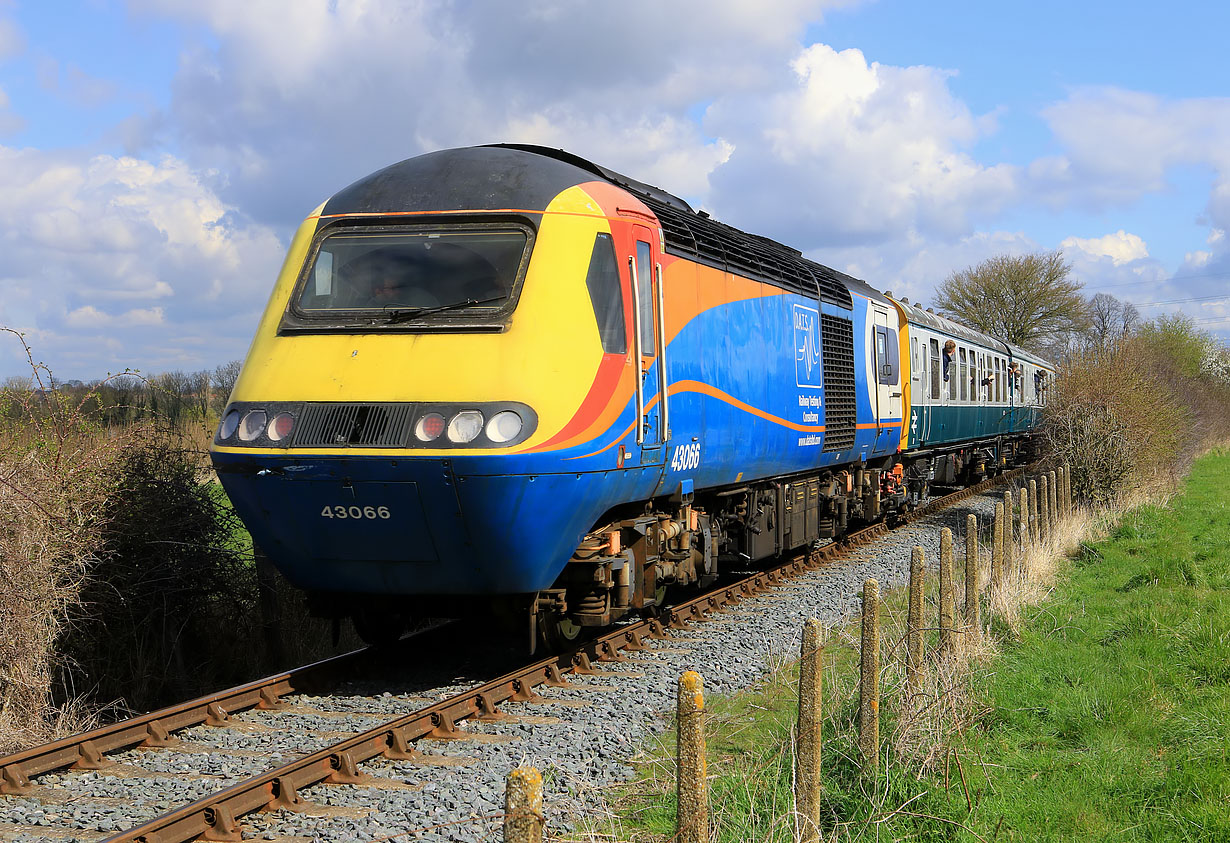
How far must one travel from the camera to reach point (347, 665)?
292 inches

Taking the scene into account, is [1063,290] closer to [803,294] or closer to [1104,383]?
[1104,383]

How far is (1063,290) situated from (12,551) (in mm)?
56603

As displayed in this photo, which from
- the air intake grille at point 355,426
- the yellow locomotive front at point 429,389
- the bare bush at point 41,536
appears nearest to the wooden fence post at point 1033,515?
the yellow locomotive front at point 429,389

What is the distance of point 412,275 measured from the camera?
6.88m

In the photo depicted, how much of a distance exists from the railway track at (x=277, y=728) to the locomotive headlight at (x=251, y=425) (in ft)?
5.24

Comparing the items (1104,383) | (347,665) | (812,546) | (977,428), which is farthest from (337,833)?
(977,428)

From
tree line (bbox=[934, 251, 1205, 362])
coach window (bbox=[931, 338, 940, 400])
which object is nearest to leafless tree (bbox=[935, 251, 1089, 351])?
tree line (bbox=[934, 251, 1205, 362])

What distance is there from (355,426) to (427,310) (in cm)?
89

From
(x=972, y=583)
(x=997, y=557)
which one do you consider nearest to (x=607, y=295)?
(x=972, y=583)

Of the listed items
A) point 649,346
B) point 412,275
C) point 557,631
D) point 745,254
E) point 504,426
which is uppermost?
point 745,254

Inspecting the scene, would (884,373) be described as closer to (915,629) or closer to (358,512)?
(915,629)

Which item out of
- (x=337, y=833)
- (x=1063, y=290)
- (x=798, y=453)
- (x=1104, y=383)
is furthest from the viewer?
(x=1063, y=290)

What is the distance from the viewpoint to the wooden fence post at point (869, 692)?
200 inches

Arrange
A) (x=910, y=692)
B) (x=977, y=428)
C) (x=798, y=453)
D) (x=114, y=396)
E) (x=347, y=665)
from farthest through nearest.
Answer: (x=977, y=428)
(x=798, y=453)
(x=114, y=396)
(x=347, y=665)
(x=910, y=692)
